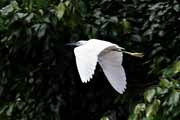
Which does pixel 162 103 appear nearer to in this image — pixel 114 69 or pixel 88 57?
pixel 114 69

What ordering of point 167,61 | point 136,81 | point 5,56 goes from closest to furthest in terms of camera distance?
point 167,61, point 136,81, point 5,56

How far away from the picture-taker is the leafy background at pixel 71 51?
191 centimetres

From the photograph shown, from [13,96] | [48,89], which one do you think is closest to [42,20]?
[48,89]

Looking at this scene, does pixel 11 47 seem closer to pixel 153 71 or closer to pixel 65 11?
pixel 65 11

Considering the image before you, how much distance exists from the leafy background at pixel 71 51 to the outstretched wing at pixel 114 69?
11.3 inches

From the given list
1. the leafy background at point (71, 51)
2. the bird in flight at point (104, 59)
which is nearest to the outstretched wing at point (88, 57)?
the bird in flight at point (104, 59)

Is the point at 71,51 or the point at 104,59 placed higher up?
the point at 104,59

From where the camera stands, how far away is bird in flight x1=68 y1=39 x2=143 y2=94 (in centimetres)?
145

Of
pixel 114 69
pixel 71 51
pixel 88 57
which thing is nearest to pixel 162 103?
pixel 114 69

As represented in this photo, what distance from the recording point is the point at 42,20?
1937 mm

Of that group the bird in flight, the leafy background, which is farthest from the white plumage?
the leafy background

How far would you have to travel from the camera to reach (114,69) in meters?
1.58

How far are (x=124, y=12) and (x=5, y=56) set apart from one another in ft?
1.92

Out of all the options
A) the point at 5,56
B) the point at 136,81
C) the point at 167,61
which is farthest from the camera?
the point at 5,56
